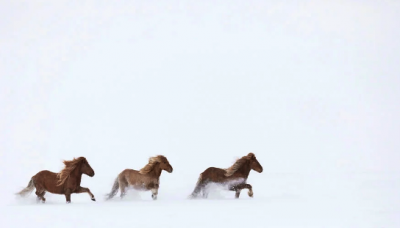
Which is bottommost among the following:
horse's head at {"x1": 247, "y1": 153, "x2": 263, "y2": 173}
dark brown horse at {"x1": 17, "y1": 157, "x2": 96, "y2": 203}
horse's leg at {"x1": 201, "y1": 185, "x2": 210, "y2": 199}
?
dark brown horse at {"x1": 17, "y1": 157, "x2": 96, "y2": 203}

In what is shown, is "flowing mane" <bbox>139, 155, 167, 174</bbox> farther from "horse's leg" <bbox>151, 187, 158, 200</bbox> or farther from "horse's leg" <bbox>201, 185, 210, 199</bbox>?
"horse's leg" <bbox>201, 185, 210, 199</bbox>

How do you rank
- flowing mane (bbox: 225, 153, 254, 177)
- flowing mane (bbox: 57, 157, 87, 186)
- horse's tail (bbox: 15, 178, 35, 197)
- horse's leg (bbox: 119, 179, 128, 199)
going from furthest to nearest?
flowing mane (bbox: 225, 153, 254, 177), horse's leg (bbox: 119, 179, 128, 199), horse's tail (bbox: 15, 178, 35, 197), flowing mane (bbox: 57, 157, 87, 186)

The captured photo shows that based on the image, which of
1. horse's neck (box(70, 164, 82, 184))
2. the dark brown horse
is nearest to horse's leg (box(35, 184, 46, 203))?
the dark brown horse

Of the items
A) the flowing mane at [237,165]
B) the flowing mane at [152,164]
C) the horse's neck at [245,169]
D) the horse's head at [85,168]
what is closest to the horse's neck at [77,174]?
the horse's head at [85,168]

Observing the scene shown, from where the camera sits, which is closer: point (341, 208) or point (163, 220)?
point (163, 220)

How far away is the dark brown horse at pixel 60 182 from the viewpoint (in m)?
17.6

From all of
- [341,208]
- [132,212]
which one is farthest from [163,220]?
[341,208]

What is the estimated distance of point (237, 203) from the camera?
18047 millimetres

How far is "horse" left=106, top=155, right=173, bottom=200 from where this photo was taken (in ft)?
60.6

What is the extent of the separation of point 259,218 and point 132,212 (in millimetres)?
2955

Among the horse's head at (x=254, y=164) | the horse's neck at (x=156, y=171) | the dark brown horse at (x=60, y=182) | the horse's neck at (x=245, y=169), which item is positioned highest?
the horse's head at (x=254, y=164)

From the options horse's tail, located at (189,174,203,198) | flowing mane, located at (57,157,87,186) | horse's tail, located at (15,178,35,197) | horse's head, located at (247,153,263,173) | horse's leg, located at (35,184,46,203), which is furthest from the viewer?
horse's head, located at (247,153,263,173)

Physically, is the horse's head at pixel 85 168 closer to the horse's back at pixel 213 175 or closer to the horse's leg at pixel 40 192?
the horse's leg at pixel 40 192

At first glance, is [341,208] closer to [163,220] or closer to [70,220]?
[163,220]
